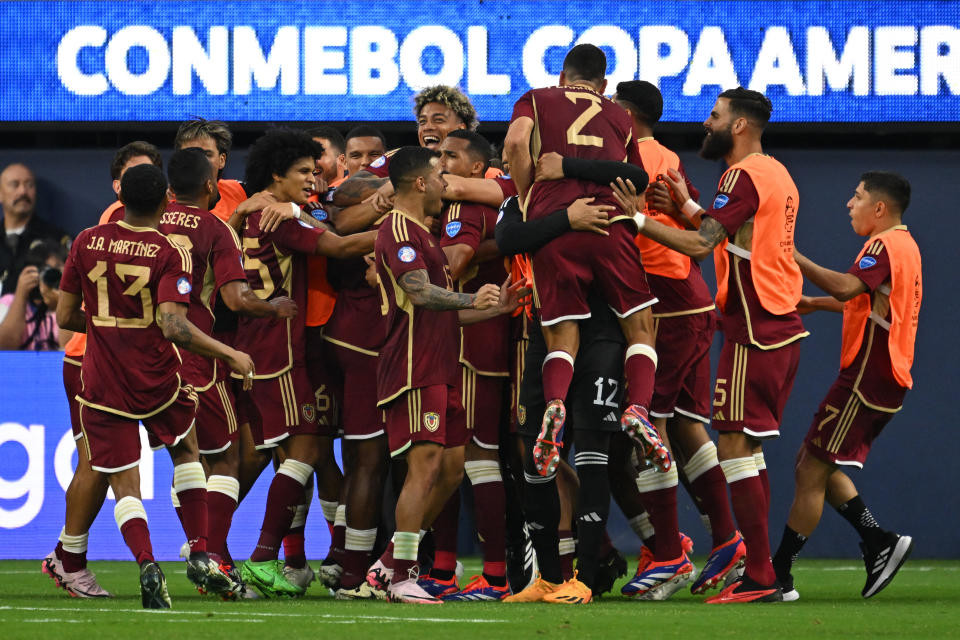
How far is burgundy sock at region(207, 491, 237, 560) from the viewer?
7.08 meters

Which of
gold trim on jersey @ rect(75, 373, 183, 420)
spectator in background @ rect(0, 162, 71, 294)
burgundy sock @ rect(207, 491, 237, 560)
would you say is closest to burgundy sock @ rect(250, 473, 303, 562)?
burgundy sock @ rect(207, 491, 237, 560)

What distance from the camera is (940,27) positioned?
32.9 ft

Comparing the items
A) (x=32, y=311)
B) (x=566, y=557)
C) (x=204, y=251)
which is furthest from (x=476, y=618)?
(x=32, y=311)

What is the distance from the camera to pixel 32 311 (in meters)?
10.4

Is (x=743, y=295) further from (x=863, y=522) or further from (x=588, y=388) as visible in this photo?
(x=863, y=522)

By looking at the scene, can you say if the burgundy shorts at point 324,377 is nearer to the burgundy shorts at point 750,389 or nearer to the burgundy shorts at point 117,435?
the burgundy shorts at point 117,435

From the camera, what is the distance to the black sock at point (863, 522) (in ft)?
24.0

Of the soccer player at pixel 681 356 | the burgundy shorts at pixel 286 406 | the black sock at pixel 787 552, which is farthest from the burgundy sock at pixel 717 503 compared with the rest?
the burgundy shorts at pixel 286 406

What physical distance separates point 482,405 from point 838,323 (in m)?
4.21

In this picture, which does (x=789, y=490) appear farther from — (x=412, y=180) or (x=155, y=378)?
(x=155, y=378)

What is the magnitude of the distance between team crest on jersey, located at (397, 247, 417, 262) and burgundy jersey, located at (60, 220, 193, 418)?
2.98 feet

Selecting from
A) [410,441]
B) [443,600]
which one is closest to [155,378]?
[410,441]

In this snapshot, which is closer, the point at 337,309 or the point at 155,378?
the point at 155,378

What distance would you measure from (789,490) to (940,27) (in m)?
3.31
